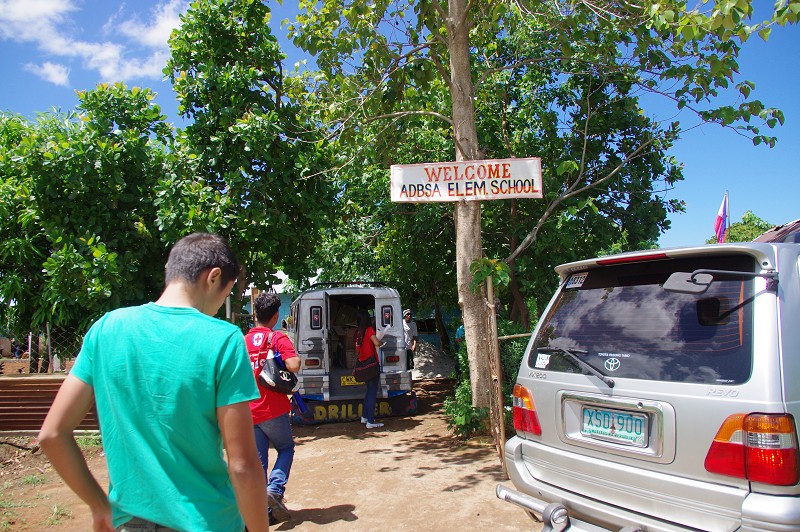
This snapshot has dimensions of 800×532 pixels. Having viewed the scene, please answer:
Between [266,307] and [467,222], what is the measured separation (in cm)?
323

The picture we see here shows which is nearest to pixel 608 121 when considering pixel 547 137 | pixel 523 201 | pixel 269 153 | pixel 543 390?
pixel 547 137

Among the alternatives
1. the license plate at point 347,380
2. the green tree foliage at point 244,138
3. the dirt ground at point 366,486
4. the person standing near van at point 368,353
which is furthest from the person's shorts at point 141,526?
the license plate at point 347,380

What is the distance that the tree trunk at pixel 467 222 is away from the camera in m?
7.03

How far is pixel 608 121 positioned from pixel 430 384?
24.4 ft

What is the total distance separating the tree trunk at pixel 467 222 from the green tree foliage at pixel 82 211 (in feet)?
13.0

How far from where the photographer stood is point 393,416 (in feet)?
31.5

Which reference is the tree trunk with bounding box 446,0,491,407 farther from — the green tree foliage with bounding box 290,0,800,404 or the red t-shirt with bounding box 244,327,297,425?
the red t-shirt with bounding box 244,327,297,425

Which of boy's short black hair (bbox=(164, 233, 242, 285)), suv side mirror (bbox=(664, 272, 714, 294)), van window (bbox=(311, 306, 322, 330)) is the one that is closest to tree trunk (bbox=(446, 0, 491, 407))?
van window (bbox=(311, 306, 322, 330))

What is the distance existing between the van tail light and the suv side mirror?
1.12 metres

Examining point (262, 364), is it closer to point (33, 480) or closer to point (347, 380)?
point (33, 480)

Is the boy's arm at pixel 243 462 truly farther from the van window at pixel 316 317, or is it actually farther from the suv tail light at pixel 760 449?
the van window at pixel 316 317

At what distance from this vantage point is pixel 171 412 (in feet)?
5.93

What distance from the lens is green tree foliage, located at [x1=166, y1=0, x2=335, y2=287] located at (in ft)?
26.4

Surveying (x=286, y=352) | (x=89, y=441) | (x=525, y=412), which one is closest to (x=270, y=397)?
(x=286, y=352)
